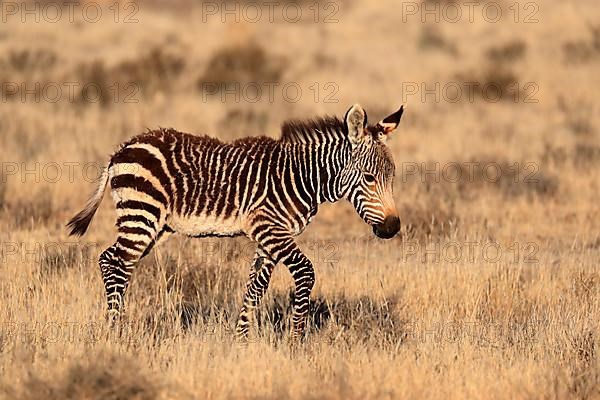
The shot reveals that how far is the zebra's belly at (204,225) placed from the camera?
8.59 metres

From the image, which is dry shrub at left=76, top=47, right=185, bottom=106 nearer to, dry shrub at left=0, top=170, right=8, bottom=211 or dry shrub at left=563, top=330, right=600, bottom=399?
dry shrub at left=0, top=170, right=8, bottom=211

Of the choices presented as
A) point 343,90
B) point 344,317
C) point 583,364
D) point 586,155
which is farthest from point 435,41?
point 583,364

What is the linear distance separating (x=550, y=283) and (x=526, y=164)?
275 inches

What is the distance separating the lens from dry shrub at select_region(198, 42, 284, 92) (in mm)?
24078

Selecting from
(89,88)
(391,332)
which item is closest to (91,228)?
(391,332)

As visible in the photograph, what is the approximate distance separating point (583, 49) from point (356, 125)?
1912cm

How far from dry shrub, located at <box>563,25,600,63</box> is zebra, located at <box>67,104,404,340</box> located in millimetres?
17923

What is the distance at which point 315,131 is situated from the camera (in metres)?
8.95

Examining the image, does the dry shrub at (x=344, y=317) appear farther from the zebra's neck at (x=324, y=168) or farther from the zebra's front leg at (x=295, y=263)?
the zebra's neck at (x=324, y=168)

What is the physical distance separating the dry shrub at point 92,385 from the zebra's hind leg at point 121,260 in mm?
1669

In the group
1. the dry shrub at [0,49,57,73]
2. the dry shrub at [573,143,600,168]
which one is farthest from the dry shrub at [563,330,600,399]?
the dry shrub at [0,49,57,73]

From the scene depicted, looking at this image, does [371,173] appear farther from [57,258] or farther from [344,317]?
[57,258]

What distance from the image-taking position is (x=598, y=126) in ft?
65.1

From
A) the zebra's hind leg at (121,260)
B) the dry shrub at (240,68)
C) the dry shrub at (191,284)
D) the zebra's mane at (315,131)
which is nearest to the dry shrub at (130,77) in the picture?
the dry shrub at (240,68)
